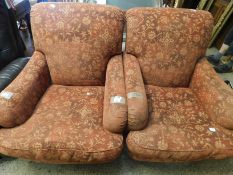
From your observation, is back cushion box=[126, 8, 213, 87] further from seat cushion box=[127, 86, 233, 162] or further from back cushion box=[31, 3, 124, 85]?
seat cushion box=[127, 86, 233, 162]

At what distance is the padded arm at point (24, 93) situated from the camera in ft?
3.46

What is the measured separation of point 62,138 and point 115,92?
398 millimetres

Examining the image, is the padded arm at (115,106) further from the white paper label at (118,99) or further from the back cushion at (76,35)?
the back cushion at (76,35)

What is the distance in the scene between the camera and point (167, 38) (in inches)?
53.4

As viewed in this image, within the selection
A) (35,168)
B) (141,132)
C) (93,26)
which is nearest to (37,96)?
(35,168)

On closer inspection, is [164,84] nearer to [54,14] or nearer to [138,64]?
[138,64]

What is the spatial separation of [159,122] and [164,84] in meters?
0.40

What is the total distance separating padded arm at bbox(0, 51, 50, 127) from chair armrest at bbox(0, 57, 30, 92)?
13 cm

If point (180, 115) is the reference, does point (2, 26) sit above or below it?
above

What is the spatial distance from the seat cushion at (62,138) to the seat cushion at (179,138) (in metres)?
0.15

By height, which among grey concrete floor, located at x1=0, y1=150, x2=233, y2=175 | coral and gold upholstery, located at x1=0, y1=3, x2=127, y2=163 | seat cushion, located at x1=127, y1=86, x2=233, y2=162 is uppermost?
coral and gold upholstery, located at x1=0, y1=3, x2=127, y2=163

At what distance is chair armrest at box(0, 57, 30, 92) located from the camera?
4.22 feet

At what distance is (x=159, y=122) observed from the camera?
117 cm

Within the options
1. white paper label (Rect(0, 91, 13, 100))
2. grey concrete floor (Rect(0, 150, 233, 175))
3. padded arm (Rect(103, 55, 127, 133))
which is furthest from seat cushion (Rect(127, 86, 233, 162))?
white paper label (Rect(0, 91, 13, 100))
